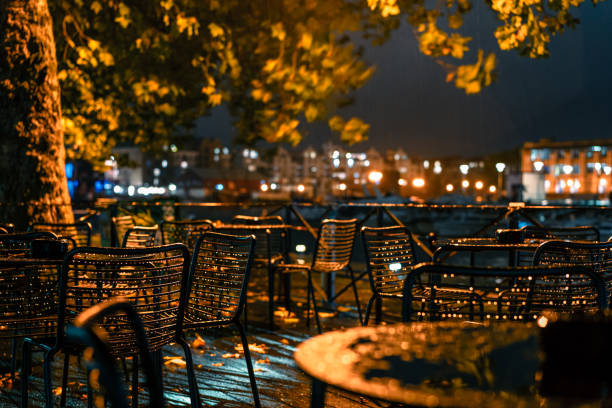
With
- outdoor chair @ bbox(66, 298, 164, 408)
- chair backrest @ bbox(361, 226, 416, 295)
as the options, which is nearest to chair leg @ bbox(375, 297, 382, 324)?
chair backrest @ bbox(361, 226, 416, 295)

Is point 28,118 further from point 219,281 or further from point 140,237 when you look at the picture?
point 219,281

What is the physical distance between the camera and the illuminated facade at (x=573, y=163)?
99750mm

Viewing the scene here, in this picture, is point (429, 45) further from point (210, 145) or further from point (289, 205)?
point (210, 145)

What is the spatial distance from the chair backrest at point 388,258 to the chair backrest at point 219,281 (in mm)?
1147

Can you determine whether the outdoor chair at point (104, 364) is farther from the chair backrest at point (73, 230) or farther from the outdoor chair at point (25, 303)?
the chair backrest at point (73, 230)

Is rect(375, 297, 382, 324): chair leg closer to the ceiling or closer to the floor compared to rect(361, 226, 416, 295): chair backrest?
closer to the floor

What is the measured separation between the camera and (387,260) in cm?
445

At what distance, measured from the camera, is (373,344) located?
1.41 metres

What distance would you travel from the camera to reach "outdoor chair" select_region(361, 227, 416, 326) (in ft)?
14.0

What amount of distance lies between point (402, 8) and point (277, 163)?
5327 inches

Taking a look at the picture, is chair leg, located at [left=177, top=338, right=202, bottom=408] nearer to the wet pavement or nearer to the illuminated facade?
the wet pavement

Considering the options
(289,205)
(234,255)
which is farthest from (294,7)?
(234,255)

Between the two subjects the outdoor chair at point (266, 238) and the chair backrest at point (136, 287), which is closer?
the chair backrest at point (136, 287)

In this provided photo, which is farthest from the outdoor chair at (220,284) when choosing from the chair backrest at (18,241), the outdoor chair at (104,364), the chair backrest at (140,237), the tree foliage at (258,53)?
the tree foliage at (258,53)
